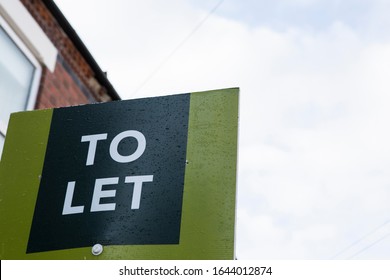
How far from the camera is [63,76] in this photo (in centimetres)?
621

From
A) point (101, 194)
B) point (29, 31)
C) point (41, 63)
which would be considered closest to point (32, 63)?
point (41, 63)

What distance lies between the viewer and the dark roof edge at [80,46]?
240 inches

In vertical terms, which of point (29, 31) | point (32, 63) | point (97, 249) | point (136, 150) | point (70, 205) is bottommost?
point (97, 249)

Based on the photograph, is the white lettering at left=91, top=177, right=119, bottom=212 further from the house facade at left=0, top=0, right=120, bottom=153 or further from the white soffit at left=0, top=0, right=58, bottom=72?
the white soffit at left=0, top=0, right=58, bottom=72

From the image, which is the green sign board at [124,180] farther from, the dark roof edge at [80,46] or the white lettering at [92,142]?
the dark roof edge at [80,46]

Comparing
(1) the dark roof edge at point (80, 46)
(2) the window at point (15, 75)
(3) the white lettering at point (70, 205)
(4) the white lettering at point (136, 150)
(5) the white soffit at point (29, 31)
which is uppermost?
(1) the dark roof edge at point (80, 46)

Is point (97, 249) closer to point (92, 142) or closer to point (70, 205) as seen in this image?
point (70, 205)

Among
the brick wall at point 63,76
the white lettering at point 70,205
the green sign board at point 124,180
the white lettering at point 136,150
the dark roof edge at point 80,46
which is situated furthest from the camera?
the dark roof edge at point 80,46

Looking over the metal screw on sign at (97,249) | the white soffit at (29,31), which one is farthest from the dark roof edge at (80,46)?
the metal screw on sign at (97,249)

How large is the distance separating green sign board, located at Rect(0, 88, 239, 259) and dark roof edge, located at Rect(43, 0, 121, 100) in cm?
305

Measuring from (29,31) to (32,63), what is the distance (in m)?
0.28

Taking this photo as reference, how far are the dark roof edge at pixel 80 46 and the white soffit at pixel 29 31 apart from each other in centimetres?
32

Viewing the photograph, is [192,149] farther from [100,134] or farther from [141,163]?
[100,134]

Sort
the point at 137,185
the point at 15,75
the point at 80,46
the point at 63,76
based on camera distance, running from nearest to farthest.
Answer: the point at 137,185
the point at 15,75
the point at 63,76
the point at 80,46
